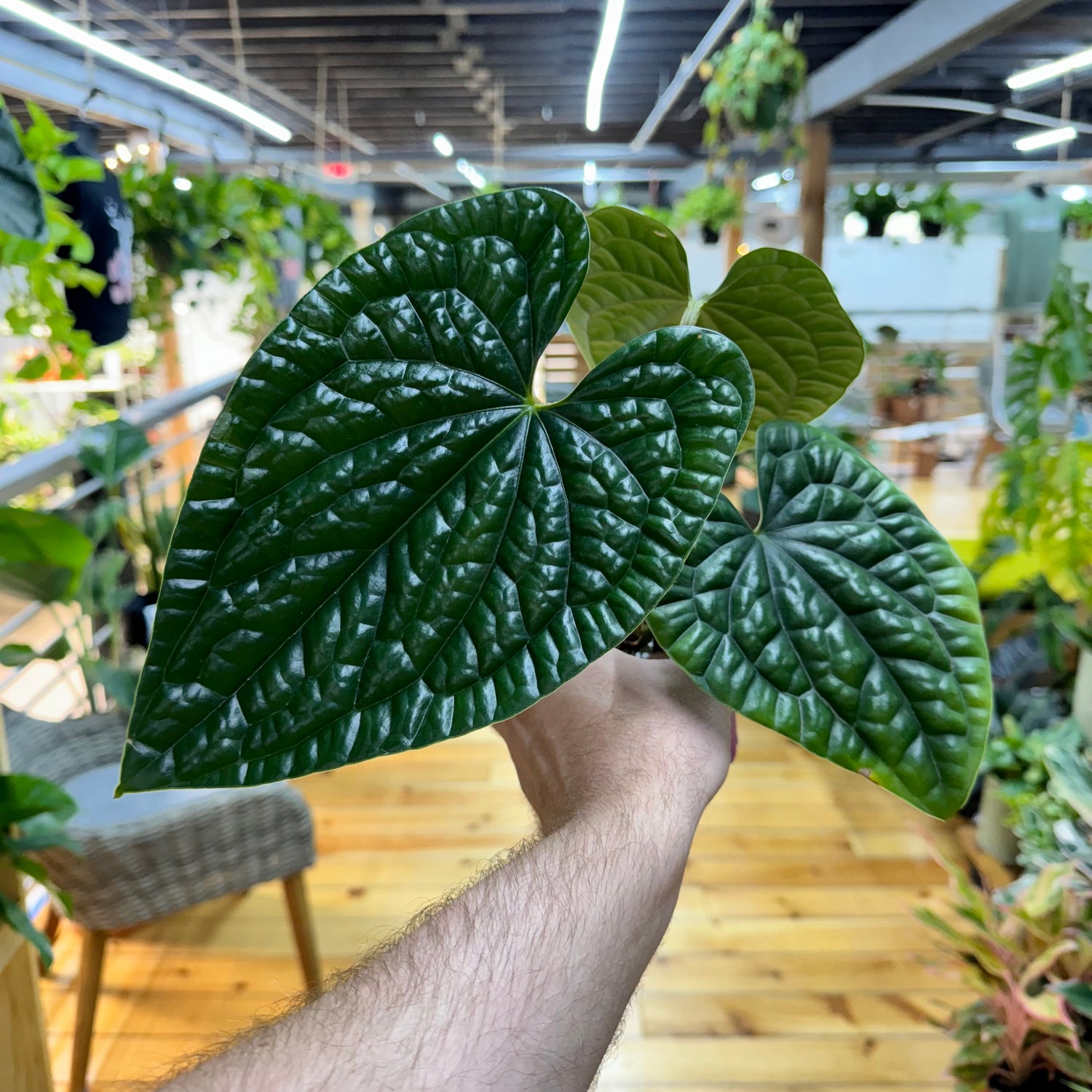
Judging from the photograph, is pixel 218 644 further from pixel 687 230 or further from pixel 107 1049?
pixel 687 230

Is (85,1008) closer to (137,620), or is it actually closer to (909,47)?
(137,620)

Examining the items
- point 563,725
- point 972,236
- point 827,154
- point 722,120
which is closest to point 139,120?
point 827,154

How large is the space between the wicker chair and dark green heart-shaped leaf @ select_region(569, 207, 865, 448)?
1115mm

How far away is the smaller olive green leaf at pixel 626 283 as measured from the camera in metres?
0.58

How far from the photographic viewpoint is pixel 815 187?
11.5 feet

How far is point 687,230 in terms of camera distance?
5.65 metres

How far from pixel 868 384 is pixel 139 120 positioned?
434 centimetres

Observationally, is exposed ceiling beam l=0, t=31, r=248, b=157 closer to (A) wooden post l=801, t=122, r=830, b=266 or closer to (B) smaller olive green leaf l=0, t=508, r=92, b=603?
(B) smaller olive green leaf l=0, t=508, r=92, b=603

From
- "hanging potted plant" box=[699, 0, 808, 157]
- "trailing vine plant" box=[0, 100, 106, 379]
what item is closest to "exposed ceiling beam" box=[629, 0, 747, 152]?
"hanging potted plant" box=[699, 0, 808, 157]

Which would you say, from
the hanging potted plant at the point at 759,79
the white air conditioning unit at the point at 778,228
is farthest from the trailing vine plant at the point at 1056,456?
the white air conditioning unit at the point at 778,228

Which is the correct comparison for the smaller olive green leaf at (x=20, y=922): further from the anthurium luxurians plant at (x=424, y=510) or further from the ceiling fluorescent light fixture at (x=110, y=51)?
the ceiling fluorescent light fixture at (x=110, y=51)

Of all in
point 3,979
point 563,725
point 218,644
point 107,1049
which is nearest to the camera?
point 218,644

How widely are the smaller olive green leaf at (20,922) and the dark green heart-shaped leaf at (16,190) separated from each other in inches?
26.9

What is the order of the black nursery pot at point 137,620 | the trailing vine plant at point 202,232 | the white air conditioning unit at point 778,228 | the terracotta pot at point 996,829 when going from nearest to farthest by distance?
1. the black nursery pot at point 137,620
2. the terracotta pot at point 996,829
3. the trailing vine plant at point 202,232
4. the white air conditioning unit at point 778,228
